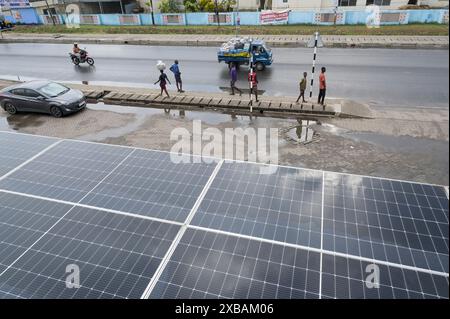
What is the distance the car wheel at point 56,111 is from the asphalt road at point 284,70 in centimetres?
563

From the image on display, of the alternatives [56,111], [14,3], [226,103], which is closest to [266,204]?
[226,103]

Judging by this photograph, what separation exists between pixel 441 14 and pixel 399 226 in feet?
107

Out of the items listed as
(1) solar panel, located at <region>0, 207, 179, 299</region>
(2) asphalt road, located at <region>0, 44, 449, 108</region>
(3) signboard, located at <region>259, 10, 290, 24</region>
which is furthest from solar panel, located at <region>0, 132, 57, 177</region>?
(3) signboard, located at <region>259, 10, 290, 24</region>

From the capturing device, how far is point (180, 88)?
18594 millimetres

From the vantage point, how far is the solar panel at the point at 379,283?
5.43 meters

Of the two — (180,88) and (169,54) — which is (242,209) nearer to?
(180,88)

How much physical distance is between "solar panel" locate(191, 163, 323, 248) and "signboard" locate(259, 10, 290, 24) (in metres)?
30.1

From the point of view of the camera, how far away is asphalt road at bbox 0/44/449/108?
17500mm

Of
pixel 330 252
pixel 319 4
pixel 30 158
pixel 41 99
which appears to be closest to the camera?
pixel 330 252

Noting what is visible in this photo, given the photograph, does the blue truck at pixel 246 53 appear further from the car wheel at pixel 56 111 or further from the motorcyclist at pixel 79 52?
the motorcyclist at pixel 79 52

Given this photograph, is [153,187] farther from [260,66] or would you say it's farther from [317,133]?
[260,66]

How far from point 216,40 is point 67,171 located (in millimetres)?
→ 23738

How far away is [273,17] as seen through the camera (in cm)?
3500
